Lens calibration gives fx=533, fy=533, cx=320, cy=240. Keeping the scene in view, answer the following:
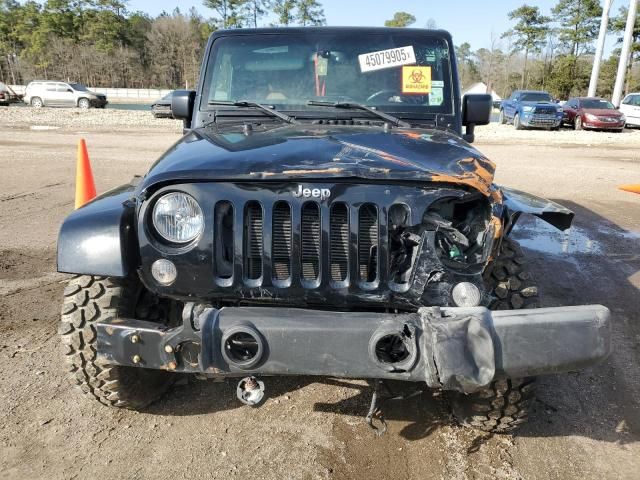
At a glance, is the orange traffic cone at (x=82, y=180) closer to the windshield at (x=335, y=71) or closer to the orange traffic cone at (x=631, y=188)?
the windshield at (x=335, y=71)

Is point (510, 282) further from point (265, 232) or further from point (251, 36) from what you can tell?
point (251, 36)

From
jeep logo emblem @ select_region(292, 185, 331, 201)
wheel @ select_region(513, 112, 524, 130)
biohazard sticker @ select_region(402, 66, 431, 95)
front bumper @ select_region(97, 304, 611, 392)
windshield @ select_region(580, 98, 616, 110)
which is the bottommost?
wheel @ select_region(513, 112, 524, 130)

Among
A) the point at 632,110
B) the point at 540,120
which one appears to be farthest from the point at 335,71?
the point at 632,110

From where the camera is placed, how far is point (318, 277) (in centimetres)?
231

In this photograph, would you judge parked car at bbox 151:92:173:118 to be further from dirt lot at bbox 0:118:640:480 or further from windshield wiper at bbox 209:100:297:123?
windshield wiper at bbox 209:100:297:123

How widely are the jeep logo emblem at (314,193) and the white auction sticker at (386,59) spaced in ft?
5.80

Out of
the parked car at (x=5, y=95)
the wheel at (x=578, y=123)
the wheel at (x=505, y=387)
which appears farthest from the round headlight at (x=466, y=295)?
the parked car at (x=5, y=95)

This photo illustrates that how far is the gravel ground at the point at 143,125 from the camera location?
18797 millimetres

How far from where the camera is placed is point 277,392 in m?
3.19

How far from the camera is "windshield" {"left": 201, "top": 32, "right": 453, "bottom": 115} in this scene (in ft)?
12.1

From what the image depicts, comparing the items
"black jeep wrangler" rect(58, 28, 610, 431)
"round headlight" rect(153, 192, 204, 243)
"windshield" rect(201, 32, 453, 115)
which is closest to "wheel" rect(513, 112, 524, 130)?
"windshield" rect(201, 32, 453, 115)

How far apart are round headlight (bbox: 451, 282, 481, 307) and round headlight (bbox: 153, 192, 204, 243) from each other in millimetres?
1144

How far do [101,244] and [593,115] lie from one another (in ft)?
78.0

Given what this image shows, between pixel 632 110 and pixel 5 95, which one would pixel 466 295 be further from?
pixel 5 95
